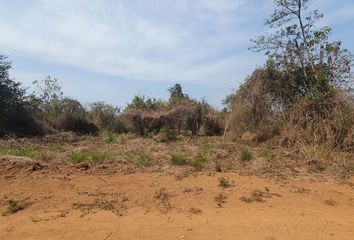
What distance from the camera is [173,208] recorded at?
6.93 metres

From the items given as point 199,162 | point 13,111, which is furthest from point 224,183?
point 13,111

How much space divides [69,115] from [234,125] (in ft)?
31.1

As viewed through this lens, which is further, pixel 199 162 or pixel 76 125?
pixel 76 125

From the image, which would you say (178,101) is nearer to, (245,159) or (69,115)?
(69,115)

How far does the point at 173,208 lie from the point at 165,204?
0.18 metres

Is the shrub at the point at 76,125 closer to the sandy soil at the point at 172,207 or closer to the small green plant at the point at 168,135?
the small green plant at the point at 168,135

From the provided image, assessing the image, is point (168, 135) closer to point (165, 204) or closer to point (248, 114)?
point (248, 114)

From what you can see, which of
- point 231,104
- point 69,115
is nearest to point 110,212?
point 231,104

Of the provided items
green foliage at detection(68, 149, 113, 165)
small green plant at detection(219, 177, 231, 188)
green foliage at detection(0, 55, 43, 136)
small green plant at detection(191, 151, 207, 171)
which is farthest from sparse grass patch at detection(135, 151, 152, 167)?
green foliage at detection(0, 55, 43, 136)

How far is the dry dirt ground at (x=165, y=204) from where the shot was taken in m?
6.15

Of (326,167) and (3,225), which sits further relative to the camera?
(326,167)

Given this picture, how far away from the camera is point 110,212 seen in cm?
679

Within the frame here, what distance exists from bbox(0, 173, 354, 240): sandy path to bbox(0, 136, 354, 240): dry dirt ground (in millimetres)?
14

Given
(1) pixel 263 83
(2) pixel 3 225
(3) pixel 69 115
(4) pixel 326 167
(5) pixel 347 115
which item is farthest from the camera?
(3) pixel 69 115
